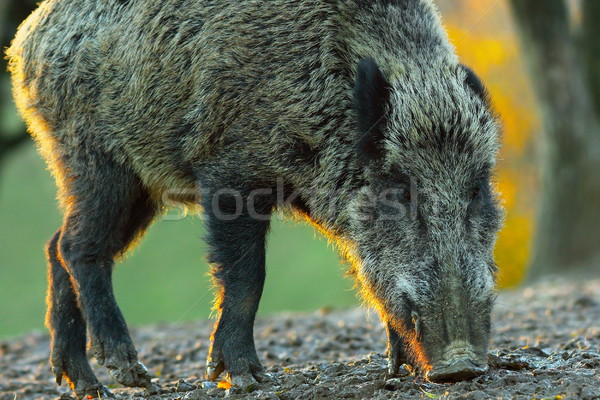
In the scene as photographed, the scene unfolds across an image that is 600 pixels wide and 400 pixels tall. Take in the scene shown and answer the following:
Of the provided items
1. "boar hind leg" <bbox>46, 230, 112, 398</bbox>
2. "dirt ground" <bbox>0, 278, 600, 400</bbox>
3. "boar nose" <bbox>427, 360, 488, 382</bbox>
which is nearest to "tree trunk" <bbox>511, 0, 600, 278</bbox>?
"dirt ground" <bbox>0, 278, 600, 400</bbox>

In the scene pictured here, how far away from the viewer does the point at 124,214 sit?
18.5 ft

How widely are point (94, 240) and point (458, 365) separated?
2.75 metres

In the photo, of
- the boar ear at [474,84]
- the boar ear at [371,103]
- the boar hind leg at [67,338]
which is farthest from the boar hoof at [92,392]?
the boar ear at [474,84]

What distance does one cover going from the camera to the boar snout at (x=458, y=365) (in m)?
3.91

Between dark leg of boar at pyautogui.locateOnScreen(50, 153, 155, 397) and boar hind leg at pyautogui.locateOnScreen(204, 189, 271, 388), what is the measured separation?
0.73 metres

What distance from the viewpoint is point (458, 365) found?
12.8ft

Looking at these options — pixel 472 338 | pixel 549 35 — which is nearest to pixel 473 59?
pixel 549 35

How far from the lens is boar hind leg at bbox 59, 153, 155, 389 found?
5.32 meters

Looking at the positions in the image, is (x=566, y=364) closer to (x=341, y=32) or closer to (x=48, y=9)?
(x=341, y=32)

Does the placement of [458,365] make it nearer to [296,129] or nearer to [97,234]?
[296,129]

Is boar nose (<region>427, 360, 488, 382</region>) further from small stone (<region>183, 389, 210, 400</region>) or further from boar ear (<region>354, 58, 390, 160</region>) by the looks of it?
boar ear (<region>354, 58, 390, 160</region>)

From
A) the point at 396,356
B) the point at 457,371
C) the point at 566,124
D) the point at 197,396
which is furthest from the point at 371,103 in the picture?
the point at 566,124

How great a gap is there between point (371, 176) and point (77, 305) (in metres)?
2.35

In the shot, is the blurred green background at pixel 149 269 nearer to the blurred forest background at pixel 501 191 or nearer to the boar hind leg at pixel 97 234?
the blurred forest background at pixel 501 191
